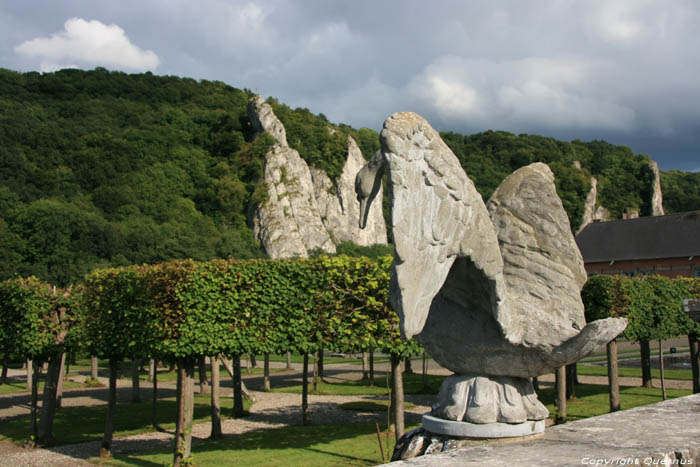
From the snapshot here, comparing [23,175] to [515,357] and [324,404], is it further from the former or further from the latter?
[515,357]

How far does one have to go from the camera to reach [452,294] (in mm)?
5074

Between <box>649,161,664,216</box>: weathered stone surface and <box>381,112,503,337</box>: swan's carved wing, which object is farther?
<box>649,161,664,216</box>: weathered stone surface

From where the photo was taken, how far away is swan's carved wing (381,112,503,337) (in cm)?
384

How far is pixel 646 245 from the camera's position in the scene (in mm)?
50188

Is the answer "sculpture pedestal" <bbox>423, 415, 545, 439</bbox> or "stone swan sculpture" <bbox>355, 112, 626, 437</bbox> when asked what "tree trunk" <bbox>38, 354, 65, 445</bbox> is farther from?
"sculpture pedestal" <bbox>423, 415, 545, 439</bbox>

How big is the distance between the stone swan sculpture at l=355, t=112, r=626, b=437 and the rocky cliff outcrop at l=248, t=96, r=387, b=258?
66545mm

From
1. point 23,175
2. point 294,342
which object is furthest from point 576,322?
point 23,175

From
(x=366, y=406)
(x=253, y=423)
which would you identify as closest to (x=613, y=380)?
(x=366, y=406)

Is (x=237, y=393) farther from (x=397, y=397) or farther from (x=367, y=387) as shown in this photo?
(x=367, y=387)

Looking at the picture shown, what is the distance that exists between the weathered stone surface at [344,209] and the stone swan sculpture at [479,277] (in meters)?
82.6

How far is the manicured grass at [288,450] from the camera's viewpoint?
1289 centimetres

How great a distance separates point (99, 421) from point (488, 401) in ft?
58.1

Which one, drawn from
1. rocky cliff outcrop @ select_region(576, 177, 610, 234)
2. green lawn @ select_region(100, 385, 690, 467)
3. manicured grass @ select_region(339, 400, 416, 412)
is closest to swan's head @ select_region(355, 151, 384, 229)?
green lawn @ select_region(100, 385, 690, 467)

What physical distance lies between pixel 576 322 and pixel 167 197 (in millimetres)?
69680
